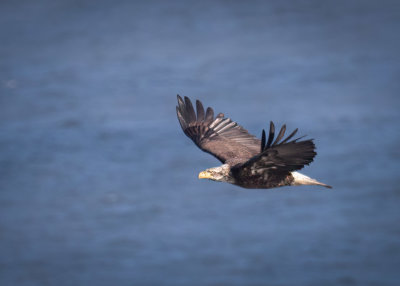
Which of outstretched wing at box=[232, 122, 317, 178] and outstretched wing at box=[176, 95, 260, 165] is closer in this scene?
outstretched wing at box=[232, 122, 317, 178]

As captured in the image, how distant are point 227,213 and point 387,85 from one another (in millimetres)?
26720

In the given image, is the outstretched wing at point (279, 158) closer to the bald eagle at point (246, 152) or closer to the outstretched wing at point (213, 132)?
the bald eagle at point (246, 152)

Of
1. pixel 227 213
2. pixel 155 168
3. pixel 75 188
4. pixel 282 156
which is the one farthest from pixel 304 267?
pixel 282 156

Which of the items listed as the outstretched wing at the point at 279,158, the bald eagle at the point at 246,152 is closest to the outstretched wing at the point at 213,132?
the bald eagle at the point at 246,152

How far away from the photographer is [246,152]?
66.5 ft

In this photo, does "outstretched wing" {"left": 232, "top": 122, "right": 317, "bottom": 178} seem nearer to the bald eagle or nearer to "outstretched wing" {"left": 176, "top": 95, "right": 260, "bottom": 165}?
the bald eagle

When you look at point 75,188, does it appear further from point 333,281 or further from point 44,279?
point 333,281

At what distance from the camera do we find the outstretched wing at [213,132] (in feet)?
67.7

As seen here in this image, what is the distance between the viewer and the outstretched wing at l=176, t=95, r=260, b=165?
20.6 metres

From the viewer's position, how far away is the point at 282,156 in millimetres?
16875

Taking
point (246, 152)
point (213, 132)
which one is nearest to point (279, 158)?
point (246, 152)

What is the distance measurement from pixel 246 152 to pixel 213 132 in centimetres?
156

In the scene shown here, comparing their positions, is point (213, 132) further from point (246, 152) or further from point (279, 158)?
point (279, 158)

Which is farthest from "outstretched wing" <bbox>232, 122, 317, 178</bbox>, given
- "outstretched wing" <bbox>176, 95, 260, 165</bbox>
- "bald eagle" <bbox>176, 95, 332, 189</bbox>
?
"outstretched wing" <bbox>176, 95, 260, 165</bbox>
